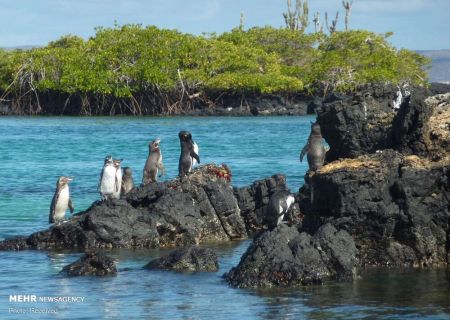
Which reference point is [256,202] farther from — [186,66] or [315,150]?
[186,66]

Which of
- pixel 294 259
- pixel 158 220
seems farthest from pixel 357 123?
pixel 294 259

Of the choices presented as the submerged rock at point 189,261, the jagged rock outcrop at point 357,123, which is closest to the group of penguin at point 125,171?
the jagged rock outcrop at point 357,123

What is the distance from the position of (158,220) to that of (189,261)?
2679 millimetres

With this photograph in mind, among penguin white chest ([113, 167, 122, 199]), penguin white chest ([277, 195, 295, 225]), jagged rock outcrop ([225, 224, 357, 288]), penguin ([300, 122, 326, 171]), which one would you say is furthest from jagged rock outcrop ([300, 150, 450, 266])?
penguin white chest ([113, 167, 122, 199])

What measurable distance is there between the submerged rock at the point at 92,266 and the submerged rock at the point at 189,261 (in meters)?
0.65

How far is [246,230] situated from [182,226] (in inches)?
71.8

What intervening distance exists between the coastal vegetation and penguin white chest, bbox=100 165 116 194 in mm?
52154

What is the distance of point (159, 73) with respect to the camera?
72.1m

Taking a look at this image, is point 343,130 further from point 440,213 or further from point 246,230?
point 440,213

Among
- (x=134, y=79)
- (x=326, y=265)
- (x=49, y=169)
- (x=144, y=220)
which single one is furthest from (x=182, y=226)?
(x=134, y=79)

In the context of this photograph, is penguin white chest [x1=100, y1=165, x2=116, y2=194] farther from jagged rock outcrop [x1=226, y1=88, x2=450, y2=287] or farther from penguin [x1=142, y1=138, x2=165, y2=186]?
jagged rock outcrop [x1=226, y1=88, x2=450, y2=287]

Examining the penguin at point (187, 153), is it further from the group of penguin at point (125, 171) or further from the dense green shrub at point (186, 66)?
the dense green shrub at point (186, 66)

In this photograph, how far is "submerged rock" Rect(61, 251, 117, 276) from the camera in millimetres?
14242

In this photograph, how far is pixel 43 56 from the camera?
7775 centimetres
